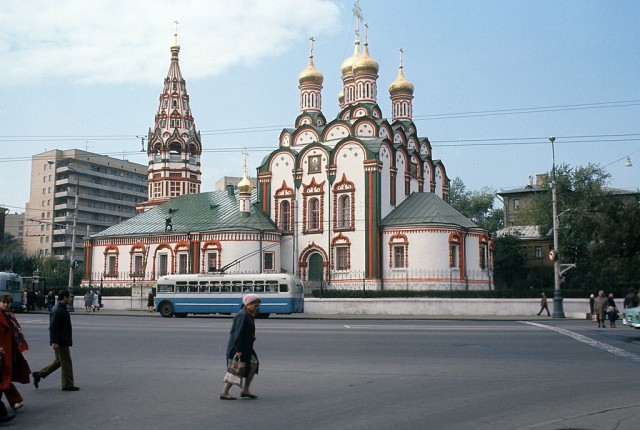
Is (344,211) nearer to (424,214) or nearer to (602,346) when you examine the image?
(424,214)

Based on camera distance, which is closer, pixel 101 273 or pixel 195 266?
pixel 195 266

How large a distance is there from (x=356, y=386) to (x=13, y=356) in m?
5.21

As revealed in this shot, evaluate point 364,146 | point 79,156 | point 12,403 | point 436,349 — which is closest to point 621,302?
point 364,146

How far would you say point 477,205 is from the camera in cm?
9244

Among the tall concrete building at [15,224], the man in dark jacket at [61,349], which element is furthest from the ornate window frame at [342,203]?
the tall concrete building at [15,224]

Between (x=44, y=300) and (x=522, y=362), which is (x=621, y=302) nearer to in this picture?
(x=522, y=362)

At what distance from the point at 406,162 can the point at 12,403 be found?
4522 cm

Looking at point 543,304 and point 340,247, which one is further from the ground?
point 340,247

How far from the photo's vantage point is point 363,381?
11969 mm

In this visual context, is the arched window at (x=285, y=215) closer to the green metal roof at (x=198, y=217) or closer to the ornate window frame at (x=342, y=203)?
the green metal roof at (x=198, y=217)

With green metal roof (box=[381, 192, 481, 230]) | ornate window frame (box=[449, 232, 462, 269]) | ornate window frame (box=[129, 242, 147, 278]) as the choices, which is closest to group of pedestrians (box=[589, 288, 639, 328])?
ornate window frame (box=[449, 232, 462, 269])

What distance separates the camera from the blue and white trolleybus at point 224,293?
1410 inches

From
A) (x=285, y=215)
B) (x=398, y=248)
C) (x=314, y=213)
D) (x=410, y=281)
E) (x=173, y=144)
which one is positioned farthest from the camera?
(x=173, y=144)

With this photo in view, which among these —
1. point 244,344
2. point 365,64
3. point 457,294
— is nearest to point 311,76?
point 365,64
